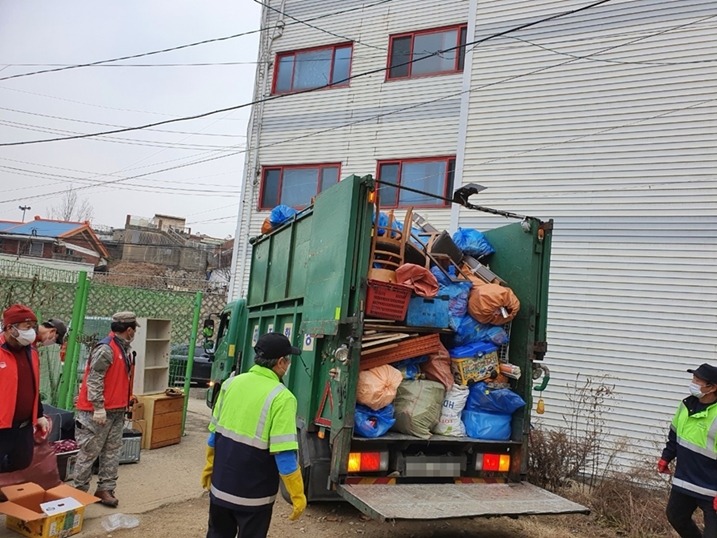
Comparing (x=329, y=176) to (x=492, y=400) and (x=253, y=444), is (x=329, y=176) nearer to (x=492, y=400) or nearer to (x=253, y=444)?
(x=492, y=400)

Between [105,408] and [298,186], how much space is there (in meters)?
8.31

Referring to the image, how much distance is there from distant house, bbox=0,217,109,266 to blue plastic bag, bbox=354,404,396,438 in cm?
3893

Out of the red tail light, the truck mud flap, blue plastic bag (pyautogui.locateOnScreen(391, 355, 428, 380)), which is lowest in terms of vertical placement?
the truck mud flap

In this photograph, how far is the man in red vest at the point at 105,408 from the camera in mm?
5123

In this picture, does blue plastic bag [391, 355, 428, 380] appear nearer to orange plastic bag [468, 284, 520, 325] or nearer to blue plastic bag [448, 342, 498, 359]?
blue plastic bag [448, 342, 498, 359]

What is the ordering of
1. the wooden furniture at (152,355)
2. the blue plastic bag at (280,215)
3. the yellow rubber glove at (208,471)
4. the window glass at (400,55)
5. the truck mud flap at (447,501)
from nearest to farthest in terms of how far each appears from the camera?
the yellow rubber glove at (208,471)
the truck mud flap at (447,501)
the blue plastic bag at (280,215)
the wooden furniture at (152,355)
the window glass at (400,55)

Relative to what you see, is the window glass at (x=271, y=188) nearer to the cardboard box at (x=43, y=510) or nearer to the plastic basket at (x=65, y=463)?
the plastic basket at (x=65, y=463)

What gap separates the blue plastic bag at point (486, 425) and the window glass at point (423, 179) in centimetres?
669

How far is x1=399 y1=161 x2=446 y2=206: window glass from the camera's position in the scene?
443 inches

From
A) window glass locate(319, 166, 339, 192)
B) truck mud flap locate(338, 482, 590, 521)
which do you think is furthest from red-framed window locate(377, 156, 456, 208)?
truck mud flap locate(338, 482, 590, 521)

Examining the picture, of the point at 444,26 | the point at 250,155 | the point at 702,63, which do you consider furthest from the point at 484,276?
the point at 250,155

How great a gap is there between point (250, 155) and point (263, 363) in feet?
36.2

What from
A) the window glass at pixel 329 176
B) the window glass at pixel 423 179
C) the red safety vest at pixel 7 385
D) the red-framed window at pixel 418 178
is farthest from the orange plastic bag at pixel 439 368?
the window glass at pixel 329 176

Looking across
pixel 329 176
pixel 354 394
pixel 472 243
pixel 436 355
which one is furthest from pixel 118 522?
pixel 329 176
